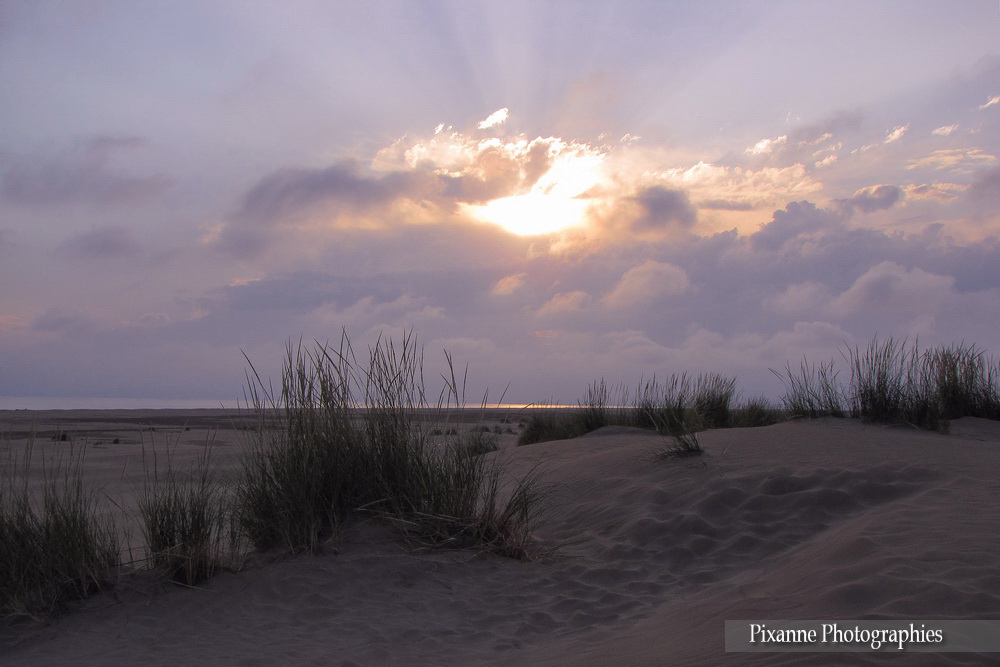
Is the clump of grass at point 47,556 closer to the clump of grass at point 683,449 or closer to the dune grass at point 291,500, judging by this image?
the dune grass at point 291,500

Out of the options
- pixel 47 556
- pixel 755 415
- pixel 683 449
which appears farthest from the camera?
pixel 755 415

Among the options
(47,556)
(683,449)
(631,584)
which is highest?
(683,449)

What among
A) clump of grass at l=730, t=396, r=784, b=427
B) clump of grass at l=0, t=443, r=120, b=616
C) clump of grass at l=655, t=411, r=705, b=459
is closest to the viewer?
clump of grass at l=0, t=443, r=120, b=616

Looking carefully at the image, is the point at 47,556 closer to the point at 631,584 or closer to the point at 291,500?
the point at 291,500

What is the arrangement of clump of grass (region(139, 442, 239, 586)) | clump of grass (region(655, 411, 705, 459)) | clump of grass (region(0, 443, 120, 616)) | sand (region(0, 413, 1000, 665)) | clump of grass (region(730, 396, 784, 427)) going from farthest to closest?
clump of grass (region(730, 396, 784, 427)) → clump of grass (region(655, 411, 705, 459)) → clump of grass (region(139, 442, 239, 586)) → clump of grass (region(0, 443, 120, 616)) → sand (region(0, 413, 1000, 665))

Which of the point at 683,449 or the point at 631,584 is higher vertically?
the point at 683,449

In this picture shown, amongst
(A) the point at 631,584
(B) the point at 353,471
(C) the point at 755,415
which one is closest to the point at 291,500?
(B) the point at 353,471

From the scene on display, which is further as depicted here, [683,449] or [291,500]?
[683,449]

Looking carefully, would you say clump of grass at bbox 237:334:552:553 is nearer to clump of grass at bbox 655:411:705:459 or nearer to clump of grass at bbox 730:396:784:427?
clump of grass at bbox 655:411:705:459

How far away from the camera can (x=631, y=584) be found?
4.65m

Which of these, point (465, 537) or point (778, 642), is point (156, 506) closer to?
point (465, 537)

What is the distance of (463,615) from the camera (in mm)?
4211

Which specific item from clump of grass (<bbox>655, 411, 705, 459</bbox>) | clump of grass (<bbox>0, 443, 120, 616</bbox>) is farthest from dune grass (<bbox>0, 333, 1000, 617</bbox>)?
clump of grass (<bbox>655, 411, 705, 459</bbox>)

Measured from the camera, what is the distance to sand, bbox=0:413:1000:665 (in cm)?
332
